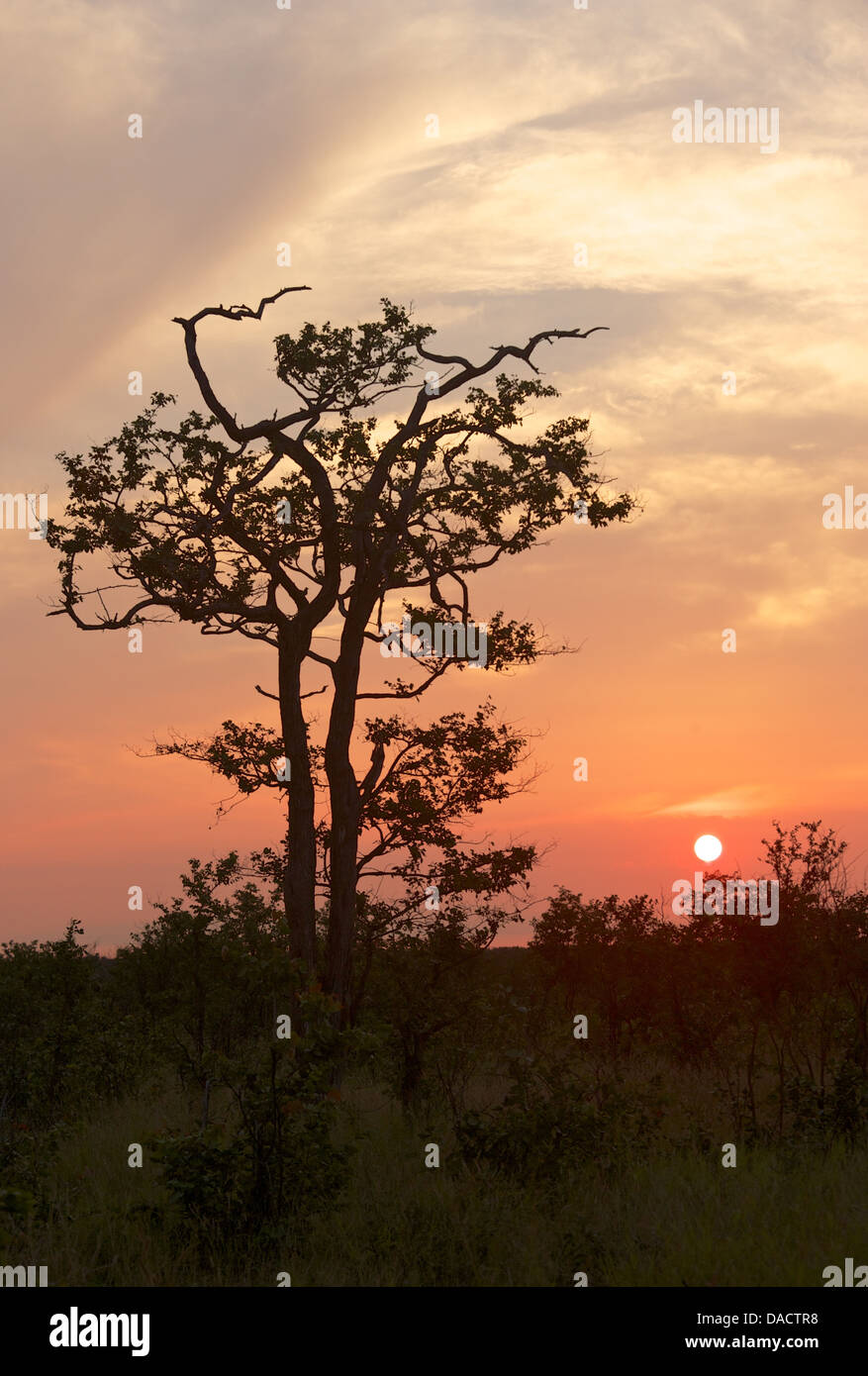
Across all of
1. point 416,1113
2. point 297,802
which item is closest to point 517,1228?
point 416,1113

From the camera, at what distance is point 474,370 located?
20.8 metres

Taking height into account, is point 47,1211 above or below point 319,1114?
below

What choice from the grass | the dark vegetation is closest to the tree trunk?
the dark vegetation

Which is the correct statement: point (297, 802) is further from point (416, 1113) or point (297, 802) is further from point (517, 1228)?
point (517, 1228)

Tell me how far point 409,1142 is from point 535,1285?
5177 millimetres

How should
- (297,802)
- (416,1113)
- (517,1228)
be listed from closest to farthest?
1. (517,1228)
2. (416,1113)
3. (297,802)

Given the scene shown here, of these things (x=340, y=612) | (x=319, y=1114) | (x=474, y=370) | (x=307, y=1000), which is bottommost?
→ (x=319, y=1114)

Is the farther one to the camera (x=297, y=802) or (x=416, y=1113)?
(x=297, y=802)

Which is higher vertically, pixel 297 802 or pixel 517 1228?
pixel 297 802

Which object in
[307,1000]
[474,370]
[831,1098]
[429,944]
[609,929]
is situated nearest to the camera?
[307,1000]

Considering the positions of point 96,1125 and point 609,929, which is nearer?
point 96,1125
